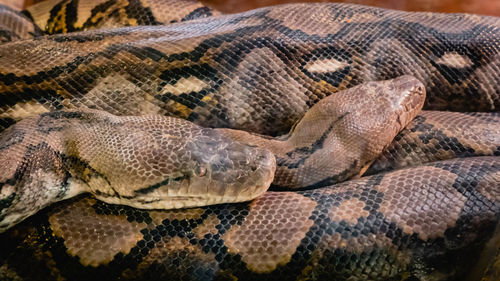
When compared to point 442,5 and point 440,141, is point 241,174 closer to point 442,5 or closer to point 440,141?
point 440,141

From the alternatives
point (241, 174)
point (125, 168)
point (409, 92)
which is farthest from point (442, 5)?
point (125, 168)

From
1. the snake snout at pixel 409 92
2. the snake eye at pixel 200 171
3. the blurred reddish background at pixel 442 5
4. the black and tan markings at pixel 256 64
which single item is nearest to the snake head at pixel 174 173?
the snake eye at pixel 200 171

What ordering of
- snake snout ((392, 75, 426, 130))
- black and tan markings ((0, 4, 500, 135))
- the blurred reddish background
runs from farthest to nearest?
1. the blurred reddish background
2. snake snout ((392, 75, 426, 130))
3. black and tan markings ((0, 4, 500, 135))

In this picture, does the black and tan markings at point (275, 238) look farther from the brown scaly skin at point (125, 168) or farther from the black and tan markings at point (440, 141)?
the black and tan markings at point (440, 141)

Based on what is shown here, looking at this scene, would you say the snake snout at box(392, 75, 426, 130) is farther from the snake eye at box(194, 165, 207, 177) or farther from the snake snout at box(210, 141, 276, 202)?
the snake eye at box(194, 165, 207, 177)

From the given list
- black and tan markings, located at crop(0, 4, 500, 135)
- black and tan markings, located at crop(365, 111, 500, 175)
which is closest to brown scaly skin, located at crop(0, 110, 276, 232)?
black and tan markings, located at crop(0, 4, 500, 135)

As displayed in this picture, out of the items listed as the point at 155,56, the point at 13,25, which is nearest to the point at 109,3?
the point at 13,25

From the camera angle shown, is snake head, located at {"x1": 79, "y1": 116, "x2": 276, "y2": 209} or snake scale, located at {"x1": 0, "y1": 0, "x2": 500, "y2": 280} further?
snake head, located at {"x1": 79, "y1": 116, "x2": 276, "y2": 209}
